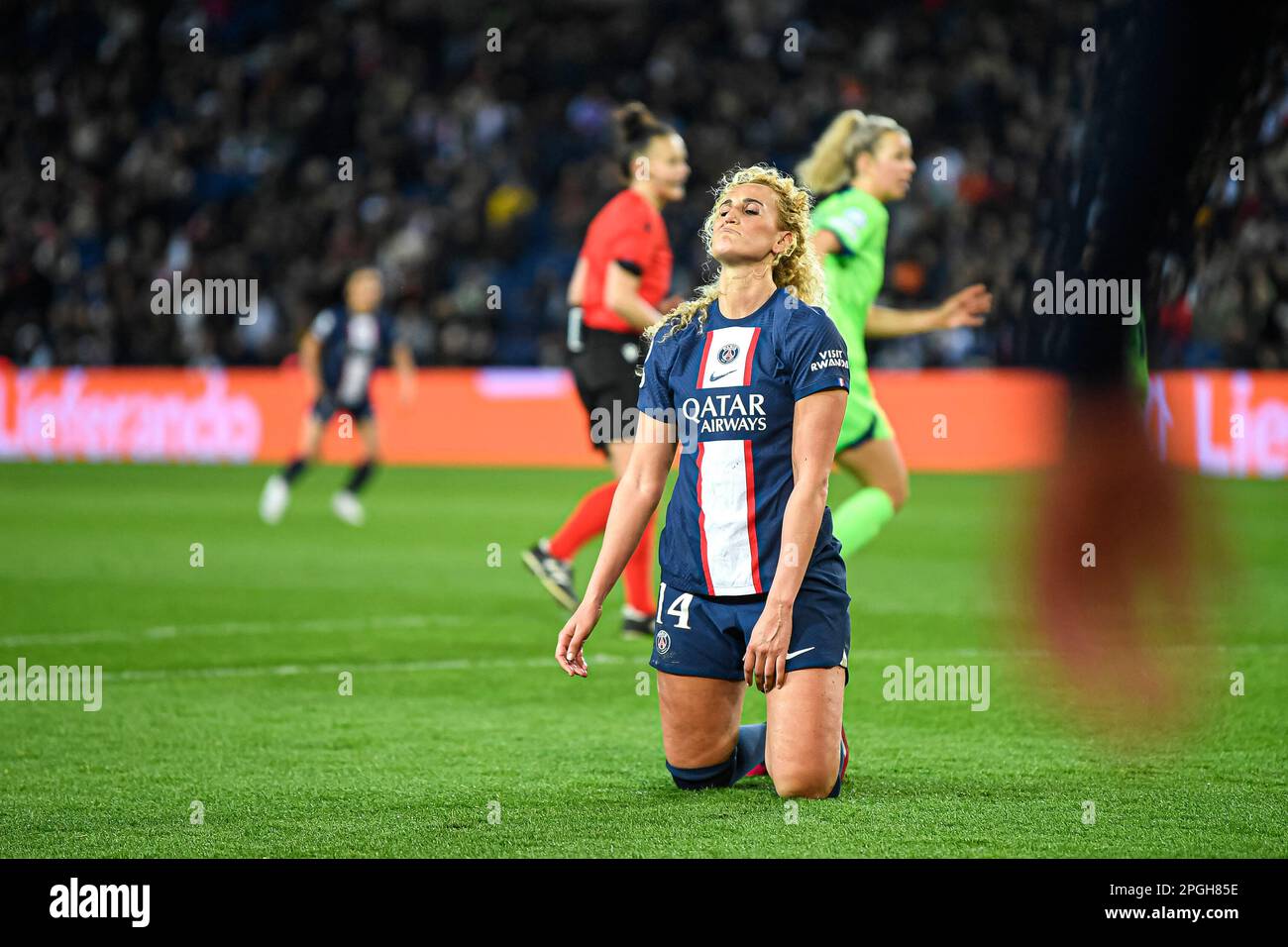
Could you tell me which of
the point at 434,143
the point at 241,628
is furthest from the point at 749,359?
the point at 434,143

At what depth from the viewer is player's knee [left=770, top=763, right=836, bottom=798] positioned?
480 cm

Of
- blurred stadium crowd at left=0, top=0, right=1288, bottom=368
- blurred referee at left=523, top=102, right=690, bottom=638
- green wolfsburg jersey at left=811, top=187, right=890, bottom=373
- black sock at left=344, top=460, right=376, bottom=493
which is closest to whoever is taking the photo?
green wolfsburg jersey at left=811, top=187, right=890, bottom=373

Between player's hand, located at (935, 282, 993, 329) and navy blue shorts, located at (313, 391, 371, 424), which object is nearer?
player's hand, located at (935, 282, 993, 329)

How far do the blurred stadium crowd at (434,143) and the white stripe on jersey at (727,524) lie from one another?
14462 mm

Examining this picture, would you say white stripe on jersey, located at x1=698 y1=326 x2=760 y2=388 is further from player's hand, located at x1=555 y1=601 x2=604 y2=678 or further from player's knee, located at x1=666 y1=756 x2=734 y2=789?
player's knee, located at x1=666 y1=756 x2=734 y2=789

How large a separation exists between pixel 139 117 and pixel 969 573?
1937 cm

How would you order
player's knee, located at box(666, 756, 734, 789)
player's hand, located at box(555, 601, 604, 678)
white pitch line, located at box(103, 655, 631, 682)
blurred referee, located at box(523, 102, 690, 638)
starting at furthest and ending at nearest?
blurred referee, located at box(523, 102, 690, 638)
white pitch line, located at box(103, 655, 631, 682)
player's knee, located at box(666, 756, 734, 789)
player's hand, located at box(555, 601, 604, 678)

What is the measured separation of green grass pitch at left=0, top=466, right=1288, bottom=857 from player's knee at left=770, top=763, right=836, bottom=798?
0.16 feet

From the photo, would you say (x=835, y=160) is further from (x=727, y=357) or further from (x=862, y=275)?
(x=727, y=357)

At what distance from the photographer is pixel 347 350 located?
15.3 metres

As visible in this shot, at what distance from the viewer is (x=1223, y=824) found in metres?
4.59

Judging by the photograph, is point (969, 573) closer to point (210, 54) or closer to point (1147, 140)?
point (1147, 140)

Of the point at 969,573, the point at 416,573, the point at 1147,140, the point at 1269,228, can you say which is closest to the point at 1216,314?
the point at 1269,228

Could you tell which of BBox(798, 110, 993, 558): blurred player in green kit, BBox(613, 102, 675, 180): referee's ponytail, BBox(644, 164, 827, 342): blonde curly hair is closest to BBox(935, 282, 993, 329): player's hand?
BBox(798, 110, 993, 558): blurred player in green kit
